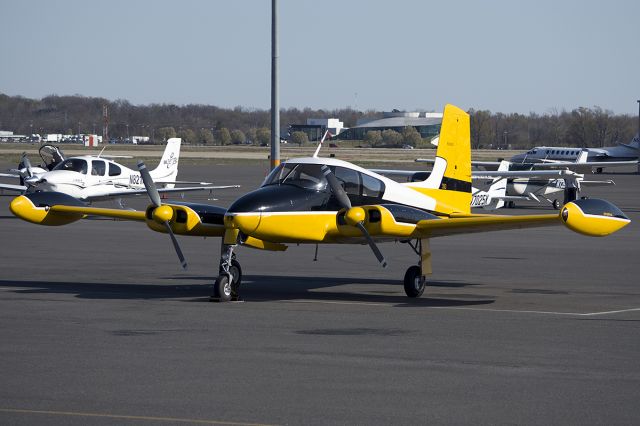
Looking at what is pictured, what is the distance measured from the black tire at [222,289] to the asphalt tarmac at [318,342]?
0.32m

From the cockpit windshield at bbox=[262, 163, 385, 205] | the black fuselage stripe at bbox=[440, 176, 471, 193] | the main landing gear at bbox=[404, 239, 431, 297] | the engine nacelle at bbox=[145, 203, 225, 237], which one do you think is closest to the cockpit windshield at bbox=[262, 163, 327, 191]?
the cockpit windshield at bbox=[262, 163, 385, 205]

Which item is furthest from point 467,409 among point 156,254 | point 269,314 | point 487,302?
point 156,254

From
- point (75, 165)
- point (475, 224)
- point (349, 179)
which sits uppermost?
point (349, 179)

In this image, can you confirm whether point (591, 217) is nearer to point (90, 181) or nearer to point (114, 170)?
point (90, 181)

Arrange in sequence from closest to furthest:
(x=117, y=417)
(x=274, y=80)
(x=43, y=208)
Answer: (x=117, y=417) → (x=43, y=208) → (x=274, y=80)

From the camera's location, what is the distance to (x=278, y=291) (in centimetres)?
1792

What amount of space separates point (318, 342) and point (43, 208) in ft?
27.3

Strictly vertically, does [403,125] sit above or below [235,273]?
below

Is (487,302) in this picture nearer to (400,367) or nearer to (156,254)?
(400,367)

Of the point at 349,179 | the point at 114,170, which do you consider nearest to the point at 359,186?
the point at 349,179

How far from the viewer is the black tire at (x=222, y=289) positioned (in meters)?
16.0

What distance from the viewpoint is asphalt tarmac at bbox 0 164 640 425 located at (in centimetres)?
882

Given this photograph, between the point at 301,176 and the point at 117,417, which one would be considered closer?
the point at 117,417

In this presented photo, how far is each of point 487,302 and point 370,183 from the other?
8.89 ft
